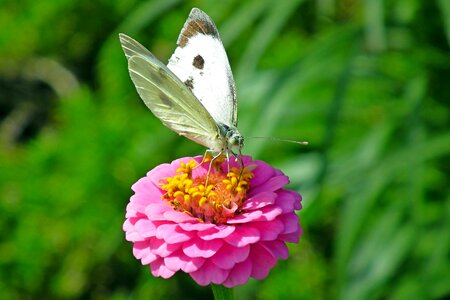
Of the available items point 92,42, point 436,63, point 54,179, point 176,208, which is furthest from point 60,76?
point 176,208

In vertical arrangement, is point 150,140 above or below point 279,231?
above

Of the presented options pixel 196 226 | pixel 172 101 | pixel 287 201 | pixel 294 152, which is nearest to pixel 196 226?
pixel 196 226

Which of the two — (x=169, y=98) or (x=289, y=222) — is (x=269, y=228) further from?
(x=169, y=98)

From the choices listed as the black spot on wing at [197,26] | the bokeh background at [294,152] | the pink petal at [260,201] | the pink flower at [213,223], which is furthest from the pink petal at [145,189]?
the bokeh background at [294,152]

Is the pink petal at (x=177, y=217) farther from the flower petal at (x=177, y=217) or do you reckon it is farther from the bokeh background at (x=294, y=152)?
the bokeh background at (x=294, y=152)

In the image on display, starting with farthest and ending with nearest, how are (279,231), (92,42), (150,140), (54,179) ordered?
(92,42), (54,179), (150,140), (279,231)

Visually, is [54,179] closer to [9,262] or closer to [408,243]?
[9,262]

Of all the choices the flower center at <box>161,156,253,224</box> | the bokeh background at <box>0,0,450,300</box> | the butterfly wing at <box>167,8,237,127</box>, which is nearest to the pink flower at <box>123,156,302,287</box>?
the flower center at <box>161,156,253,224</box>
